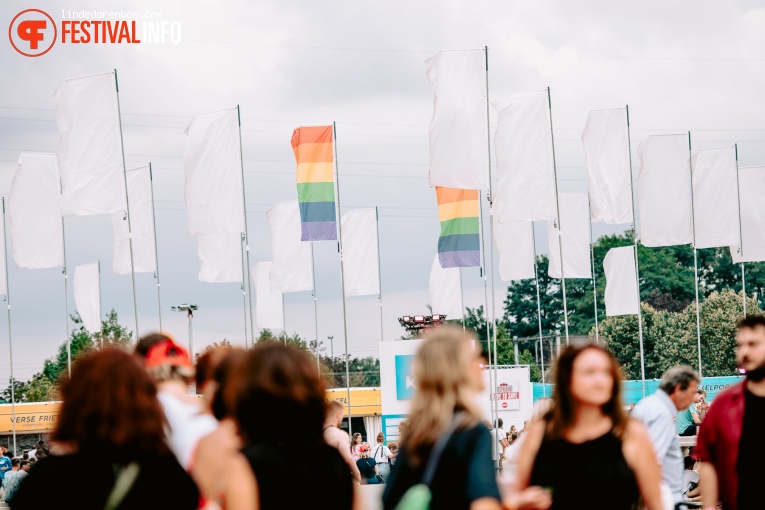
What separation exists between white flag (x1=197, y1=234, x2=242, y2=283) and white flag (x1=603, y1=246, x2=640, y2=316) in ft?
31.5

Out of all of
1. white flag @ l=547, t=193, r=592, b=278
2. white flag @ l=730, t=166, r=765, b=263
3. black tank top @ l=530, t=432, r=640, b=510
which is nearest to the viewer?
black tank top @ l=530, t=432, r=640, b=510

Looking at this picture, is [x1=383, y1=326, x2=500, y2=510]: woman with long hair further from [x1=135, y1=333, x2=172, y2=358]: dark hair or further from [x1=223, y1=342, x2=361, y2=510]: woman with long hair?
[x1=135, y1=333, x2=172, y2=358]: dark hair

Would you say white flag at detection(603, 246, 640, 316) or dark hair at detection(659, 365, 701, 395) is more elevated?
white flag at detection(603, 246, 640, 316)

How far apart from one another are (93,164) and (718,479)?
19.2 m

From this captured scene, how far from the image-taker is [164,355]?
253 inches

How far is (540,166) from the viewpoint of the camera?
941 inches

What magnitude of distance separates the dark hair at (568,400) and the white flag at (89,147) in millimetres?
19539

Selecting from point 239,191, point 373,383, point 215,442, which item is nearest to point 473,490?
point 215,442

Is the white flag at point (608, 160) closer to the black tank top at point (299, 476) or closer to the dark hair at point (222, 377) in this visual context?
the dark hair at point (222, 377)

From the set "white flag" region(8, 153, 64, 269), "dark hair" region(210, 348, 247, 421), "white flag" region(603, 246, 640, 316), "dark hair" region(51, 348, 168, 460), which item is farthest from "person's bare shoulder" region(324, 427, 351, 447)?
"white flag" region(603, 246, 640, 316)

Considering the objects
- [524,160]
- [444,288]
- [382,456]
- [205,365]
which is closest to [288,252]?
[444,288]

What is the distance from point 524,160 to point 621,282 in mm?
10557

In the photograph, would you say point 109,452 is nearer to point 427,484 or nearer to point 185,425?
point 427,484

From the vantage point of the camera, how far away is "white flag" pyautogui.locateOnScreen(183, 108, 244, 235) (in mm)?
26375
